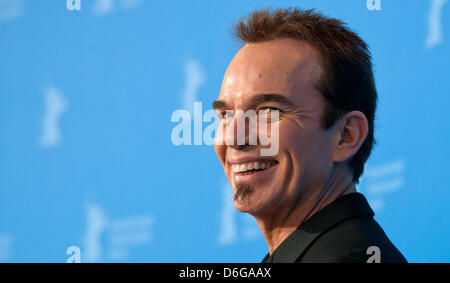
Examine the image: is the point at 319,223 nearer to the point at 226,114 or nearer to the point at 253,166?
the point at 253,166

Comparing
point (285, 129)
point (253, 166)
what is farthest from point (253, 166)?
point (285, 129)

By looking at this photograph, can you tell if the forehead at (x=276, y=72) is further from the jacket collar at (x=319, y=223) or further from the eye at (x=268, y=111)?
the jacket collar at (x=319, y=223)

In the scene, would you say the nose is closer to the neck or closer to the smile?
the smile

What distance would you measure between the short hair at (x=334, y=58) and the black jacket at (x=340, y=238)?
5.3 inches

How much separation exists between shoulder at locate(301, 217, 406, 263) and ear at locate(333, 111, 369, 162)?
14 centimetres

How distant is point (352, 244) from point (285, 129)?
26cm

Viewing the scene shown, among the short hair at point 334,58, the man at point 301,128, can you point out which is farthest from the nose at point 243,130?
the short hair at point 334,58

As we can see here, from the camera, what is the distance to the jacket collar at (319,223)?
1.13 m

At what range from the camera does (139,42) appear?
7.89 ft

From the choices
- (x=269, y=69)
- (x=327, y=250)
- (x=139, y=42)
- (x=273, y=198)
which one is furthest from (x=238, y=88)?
(x=139, y=42)

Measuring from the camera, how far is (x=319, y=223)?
115cm

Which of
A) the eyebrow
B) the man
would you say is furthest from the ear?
the eyebrow
